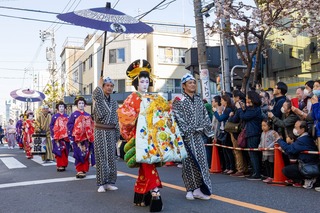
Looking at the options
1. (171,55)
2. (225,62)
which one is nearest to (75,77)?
(171,55)

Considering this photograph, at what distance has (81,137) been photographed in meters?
7.21

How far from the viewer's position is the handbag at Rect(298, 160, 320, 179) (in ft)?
18.5

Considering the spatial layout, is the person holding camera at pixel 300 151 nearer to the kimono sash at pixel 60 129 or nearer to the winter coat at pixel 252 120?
the winter coat at pixel 252 120

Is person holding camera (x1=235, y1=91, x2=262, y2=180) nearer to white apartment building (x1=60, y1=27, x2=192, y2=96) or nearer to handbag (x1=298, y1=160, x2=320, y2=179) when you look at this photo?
handbag (x1=298, y1=160, x2=320, y2=179)

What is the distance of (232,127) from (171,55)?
887 inches

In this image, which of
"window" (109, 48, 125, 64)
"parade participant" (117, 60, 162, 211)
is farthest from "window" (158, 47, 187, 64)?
"parade participant" (117, 60, 162, 211)

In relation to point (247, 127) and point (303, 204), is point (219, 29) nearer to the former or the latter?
point (247, 127)

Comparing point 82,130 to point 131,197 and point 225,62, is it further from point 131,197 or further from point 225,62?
point 225,62

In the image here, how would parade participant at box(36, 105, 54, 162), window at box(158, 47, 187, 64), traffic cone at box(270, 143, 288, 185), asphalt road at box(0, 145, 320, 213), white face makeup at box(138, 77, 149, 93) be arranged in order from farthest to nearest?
window at box(158, 47, 187, 64) → parade participant at box(36, 105, 54, 162) → traffic cone at box(270, 143, 288, 185) → white face makeup at box(138, 77, 149, 93) → asphalt road at box(0, 145, 320, 213)

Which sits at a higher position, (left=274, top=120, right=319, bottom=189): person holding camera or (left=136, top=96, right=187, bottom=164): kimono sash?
(left=136, top=96, right=187, bottom=164): kimono sash

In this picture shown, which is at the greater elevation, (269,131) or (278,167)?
(269,131)

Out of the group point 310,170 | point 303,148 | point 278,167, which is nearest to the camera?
point 310,170

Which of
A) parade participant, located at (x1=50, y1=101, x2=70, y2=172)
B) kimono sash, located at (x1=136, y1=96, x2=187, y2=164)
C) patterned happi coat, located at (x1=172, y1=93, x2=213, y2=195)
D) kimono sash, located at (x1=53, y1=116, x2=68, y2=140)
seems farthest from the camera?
kimono sash, located at (x1=53, y1=116, x2=68, y2=140)

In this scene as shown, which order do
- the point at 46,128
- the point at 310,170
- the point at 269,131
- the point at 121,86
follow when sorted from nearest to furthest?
the point at 310,170 → the point at 269,131 → the point at 46,128 → the point at 121,86
